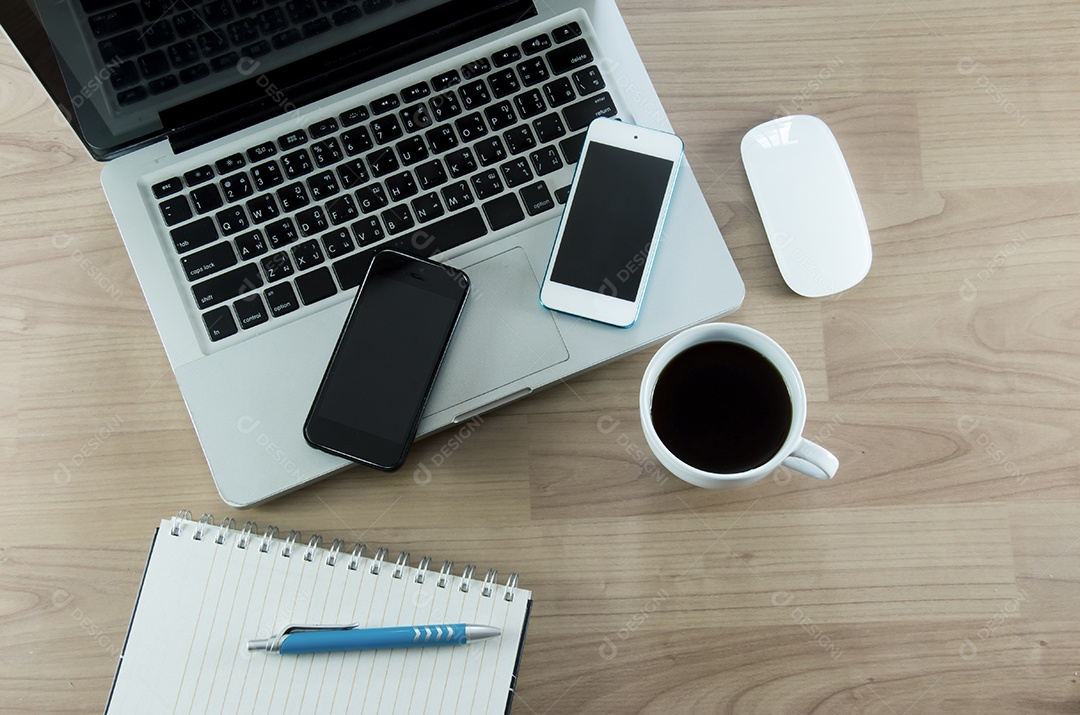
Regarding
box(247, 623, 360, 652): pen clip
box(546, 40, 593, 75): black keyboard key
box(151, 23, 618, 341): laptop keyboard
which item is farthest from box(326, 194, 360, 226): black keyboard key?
box(247, 623, 360, 652): pen clip

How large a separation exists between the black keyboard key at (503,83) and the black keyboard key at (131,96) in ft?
0.91

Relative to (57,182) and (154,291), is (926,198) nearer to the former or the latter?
(154,291)

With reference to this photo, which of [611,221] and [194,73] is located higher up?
[194,73]

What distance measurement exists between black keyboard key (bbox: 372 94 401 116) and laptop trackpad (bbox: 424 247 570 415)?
0.15m

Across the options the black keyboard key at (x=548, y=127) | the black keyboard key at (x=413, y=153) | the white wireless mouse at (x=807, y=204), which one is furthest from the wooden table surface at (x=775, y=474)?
the black keyboard key at (x=413, y=153)

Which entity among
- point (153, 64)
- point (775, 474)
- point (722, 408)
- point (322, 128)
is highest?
point (153, 64)

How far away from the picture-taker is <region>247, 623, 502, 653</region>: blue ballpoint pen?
2.12ft

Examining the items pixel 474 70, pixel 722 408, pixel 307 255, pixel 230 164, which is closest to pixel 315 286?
pixel 307 255

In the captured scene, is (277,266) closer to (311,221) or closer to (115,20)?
(311,221)

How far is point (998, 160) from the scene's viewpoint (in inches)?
30.2

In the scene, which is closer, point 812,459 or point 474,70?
point 812,459

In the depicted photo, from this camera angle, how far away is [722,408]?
0.66 meters

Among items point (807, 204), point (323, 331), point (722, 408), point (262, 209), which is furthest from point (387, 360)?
point (807, 204)

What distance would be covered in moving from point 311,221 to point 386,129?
0.10 meters
